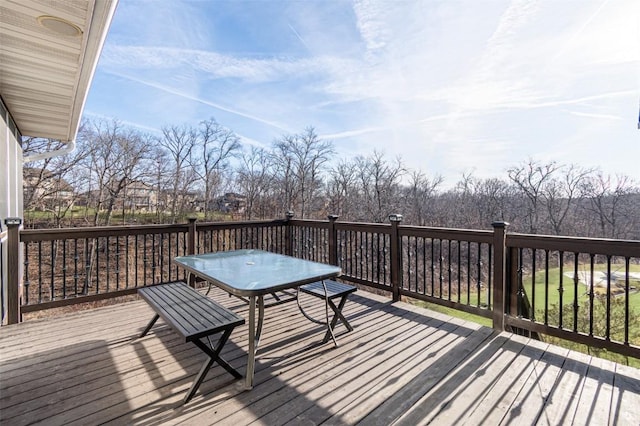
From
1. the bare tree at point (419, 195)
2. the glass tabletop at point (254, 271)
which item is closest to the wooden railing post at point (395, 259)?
the glass tabletop at point (254, 271)

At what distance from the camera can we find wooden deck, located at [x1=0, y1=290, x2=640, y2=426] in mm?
1689

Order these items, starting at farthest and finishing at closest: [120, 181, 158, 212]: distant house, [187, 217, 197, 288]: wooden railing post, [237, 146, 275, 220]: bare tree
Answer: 1. [237, 146, 275, 220]: bare tree
2. [120, 181, 158, 212]: distant house
3. [187, 217, 197, 288]: wooden railing post

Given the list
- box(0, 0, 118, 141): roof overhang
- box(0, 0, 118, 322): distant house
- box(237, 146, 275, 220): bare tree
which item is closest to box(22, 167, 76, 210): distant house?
box(237, 146, 275, 220): bare tree

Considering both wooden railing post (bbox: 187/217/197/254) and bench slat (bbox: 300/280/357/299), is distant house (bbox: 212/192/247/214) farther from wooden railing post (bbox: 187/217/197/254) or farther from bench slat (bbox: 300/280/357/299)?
bench slat (bbox: 300/280/357/299)

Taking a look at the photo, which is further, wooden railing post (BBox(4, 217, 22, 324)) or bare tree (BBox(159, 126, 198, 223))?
bare tree (BBox(159, 126, 198, 223))

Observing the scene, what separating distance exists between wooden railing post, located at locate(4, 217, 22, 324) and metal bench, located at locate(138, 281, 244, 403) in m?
1.53

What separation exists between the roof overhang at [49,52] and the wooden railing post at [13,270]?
4.54 ft

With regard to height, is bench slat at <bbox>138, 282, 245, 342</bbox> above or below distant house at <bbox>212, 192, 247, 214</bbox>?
below

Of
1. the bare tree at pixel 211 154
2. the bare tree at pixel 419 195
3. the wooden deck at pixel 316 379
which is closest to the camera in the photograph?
the wooden deck at pixel 316 379

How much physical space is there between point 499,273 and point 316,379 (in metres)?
2.03

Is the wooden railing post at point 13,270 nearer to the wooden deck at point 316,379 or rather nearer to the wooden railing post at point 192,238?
the wooden deck at point 316,379

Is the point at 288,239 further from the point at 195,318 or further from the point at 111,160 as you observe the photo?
the point at 111,160

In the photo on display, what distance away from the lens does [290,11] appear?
278 inches

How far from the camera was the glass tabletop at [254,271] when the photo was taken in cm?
202
